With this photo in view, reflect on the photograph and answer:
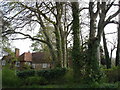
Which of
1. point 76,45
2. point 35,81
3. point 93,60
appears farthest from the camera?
point 76,45

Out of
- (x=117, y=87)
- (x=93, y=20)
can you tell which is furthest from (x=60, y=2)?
(x=117, y=87)

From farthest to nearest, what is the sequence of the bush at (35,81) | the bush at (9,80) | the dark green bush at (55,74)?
the dark green bush at (55,74), the bush at (35,81), the bush at (9,80)

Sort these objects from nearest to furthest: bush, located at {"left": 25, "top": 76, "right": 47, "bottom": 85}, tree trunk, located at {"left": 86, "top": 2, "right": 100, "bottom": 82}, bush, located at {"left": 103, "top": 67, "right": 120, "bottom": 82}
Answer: tree trunk, located at {"left": 86, "top": 2, "right": 100, "bottom": 82}, bush, located at {"left": 25, "top": 76, "right": 47, "bottom": 85}, bush, located at {"left": 103, "top": 67, "right": 120, "bottom": 82}

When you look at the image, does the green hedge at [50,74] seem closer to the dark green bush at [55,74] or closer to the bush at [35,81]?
the dark green bush at [55,74]

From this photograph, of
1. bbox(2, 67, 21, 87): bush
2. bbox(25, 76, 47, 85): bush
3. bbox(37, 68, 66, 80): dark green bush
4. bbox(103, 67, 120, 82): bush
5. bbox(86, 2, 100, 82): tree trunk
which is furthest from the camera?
bbox(37, 68, 66, 80): dark green bush

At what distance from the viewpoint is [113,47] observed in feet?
47.8

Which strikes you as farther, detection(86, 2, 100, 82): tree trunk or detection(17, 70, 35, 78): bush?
detection(17, 70, 35, 78): bush

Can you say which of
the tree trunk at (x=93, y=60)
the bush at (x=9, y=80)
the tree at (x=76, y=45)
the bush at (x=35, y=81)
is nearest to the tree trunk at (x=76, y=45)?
the tree at (x=76, y=45)

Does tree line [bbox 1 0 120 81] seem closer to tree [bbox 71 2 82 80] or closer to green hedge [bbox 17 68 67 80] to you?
tree [bbox 71 2 82 80]

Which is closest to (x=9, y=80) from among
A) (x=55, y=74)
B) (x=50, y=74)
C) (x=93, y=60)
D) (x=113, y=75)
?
(x=50, y=74)

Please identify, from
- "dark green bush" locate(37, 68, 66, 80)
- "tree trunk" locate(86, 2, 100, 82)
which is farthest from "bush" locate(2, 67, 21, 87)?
"tree trunk" locate(86, 2, 100, 82)

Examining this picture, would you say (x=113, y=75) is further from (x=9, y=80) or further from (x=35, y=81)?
(x=9, y=80)

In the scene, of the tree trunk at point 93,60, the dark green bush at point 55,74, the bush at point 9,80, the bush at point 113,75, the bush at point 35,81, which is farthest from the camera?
the dark green bush at point 55,74

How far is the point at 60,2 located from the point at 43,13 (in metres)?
1.03
